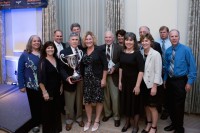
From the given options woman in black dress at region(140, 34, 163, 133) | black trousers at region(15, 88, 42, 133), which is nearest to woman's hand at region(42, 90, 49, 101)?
black trousers at region(15, 88, 42, 133)

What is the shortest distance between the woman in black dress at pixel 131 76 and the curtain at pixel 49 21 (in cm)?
227

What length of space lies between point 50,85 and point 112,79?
0.98m

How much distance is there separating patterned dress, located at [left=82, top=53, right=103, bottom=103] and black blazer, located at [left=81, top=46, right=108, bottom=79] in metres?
0.04

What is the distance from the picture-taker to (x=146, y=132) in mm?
3418

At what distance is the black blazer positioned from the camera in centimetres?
343

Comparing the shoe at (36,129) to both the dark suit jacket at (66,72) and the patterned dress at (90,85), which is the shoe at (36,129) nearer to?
the dark suit jacket at (66,72)

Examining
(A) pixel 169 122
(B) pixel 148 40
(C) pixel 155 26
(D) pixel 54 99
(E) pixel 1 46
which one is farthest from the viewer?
(E) pixel 1 46

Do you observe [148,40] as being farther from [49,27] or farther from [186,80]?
[49,27]

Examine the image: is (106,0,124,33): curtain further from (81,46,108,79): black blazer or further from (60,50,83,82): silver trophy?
(60,50,83,82): silver trophy

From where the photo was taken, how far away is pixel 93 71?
3.44 m

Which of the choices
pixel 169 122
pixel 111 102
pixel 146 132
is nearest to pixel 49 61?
pixel 111 102

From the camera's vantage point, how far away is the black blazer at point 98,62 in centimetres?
343

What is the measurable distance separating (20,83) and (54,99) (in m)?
0.54

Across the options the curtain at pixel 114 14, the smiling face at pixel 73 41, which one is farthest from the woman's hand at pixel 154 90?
the curtain at pixel 114 14
